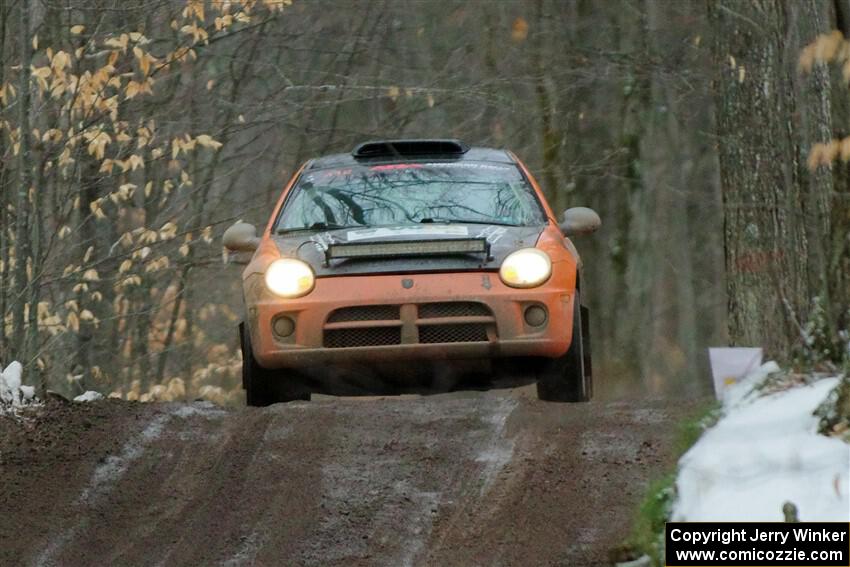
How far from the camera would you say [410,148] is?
11.1m

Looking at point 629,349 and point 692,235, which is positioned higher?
point 692,235

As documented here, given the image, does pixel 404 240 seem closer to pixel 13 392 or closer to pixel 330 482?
pixel 330 482

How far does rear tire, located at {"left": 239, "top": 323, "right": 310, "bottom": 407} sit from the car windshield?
2.99 ft

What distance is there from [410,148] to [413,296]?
229 centimetres

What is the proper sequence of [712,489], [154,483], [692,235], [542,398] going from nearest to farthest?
1. [712,489]
2. [154,483]
3. [542,398]
4. [692,235]

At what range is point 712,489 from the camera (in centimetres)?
582

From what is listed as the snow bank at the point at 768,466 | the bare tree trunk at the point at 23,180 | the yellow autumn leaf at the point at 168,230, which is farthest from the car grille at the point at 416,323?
the yellow autumn leaf at the point at 168,230

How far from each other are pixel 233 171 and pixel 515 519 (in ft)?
41.8

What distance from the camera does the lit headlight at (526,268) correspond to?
9141mm

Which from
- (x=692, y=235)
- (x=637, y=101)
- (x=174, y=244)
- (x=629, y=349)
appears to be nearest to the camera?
(x=174, y=244)

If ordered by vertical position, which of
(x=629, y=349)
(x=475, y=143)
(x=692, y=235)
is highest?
(x=475, y=143)

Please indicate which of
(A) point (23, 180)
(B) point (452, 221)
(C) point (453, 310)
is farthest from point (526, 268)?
(A) point (23, 180)

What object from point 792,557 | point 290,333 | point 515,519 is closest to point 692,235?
point 290,333

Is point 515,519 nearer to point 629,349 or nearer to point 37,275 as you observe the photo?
point 37,275
